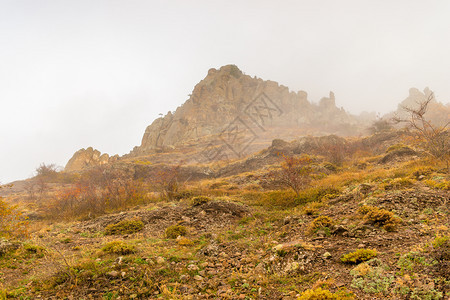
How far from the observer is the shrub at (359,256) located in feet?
15.7

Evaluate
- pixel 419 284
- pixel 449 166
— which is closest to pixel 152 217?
pixel 419 284

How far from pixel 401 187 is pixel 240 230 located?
7.07 metres

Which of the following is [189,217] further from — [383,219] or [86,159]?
[86,159]

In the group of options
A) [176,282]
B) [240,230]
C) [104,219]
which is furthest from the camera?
[104,219]

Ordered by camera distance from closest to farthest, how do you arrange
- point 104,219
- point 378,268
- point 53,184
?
point 378,268, point 104,219, point 53,184

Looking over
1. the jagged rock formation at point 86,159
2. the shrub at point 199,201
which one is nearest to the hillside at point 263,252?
the shrub at point 199,201

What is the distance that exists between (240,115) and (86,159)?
47760 millimetres

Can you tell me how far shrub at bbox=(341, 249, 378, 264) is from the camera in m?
4.78

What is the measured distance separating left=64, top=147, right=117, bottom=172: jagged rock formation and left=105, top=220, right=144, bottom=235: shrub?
130 ft

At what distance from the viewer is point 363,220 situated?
698 centimetres

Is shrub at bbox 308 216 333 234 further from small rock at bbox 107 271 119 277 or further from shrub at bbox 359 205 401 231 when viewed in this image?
small rock at bbox 107 271 119 277

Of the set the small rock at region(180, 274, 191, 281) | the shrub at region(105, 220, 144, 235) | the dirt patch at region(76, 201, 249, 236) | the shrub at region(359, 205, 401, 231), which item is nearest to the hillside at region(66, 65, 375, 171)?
the dirt patch at region(76, 201, 249, 236)

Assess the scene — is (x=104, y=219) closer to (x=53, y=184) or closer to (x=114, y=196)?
(x=114, y=196)

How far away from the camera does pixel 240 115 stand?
77.3m
